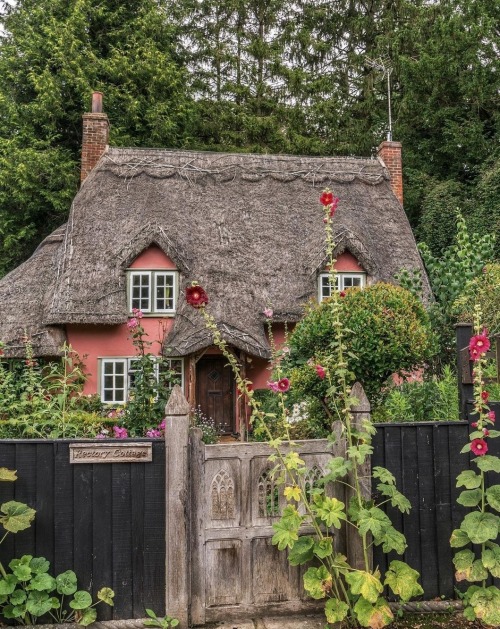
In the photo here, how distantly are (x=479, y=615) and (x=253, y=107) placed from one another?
74.6 ft

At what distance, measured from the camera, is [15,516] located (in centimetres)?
380

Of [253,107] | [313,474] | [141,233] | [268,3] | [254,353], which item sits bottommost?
[313,474]

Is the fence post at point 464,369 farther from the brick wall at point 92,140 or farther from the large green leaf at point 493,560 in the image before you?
the brick wall at point 92,140

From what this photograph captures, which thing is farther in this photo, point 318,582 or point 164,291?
point 164,291

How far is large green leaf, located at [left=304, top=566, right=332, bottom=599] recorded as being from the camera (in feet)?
12.4

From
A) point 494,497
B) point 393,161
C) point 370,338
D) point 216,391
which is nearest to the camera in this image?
point 494,497

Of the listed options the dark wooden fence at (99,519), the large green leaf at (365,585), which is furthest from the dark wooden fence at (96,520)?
the large green leaf at (365,585)

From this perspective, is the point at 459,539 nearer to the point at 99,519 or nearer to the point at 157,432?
the point at 99,519

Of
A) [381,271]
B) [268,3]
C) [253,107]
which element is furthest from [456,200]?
[268,3]

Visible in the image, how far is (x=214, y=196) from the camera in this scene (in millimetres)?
14398

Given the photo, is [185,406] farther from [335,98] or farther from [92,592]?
[335,98]

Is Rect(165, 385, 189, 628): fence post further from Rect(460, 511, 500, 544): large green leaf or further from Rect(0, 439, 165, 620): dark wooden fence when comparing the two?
Rect(460, 511, 500, 544): large green leaf

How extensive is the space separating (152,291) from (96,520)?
905 cm

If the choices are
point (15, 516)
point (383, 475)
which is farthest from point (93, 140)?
point (383, 475)
